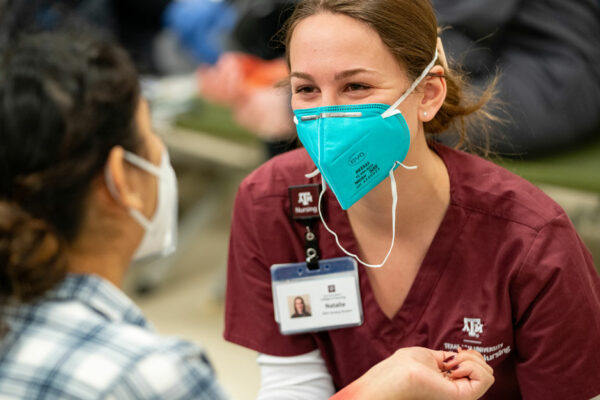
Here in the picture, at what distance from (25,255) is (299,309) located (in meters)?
0.63

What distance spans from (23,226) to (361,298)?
71 centimetres

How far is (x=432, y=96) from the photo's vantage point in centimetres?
136

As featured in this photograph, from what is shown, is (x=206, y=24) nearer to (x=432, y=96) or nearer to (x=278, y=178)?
(x=278, y=178)

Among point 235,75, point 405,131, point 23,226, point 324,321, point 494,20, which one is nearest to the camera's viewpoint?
point 23,226

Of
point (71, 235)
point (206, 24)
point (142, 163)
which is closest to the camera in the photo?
point (71, 235)

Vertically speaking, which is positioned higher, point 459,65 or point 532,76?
point 459,65

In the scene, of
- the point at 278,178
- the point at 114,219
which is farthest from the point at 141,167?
the point at 278,178

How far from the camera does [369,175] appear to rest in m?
1.33

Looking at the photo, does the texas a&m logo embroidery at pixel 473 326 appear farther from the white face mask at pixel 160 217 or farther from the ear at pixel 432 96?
the white face mask at pixel 160 217

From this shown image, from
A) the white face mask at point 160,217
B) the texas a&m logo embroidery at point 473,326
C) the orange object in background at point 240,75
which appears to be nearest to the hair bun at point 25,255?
the white face mask at point 160,217

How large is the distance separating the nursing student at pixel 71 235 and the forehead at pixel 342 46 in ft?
Answer: 1.07

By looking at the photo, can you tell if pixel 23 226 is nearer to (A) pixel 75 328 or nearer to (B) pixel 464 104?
(A) pixel 75 328

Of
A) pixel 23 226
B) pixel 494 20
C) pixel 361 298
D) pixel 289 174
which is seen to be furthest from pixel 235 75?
pixel 23 226

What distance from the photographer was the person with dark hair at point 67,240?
0.95 meters
